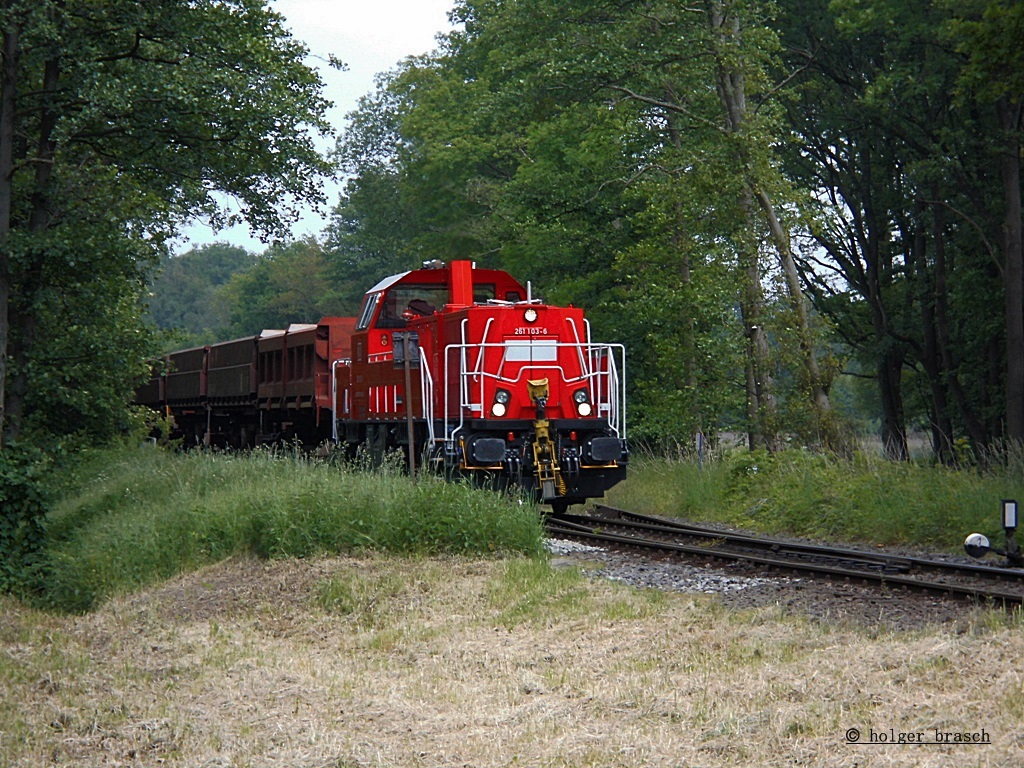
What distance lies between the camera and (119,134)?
63.9ft

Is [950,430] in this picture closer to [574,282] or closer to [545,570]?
[574,282]

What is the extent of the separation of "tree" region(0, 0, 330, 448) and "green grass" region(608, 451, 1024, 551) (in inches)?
323

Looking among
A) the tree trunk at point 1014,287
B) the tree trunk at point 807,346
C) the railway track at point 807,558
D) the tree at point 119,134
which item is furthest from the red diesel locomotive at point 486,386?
the tree trunk at point 1014,287

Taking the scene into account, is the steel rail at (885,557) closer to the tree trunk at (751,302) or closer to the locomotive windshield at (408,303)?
the locomotive windshield at (408,303)

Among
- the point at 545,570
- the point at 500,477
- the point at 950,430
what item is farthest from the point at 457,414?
the point at 950,430

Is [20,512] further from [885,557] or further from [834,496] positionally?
[834,496]

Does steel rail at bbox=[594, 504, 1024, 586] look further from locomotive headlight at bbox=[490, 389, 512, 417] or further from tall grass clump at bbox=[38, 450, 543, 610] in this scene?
tall grass clump at bbox=[38, 450, 543, 610]

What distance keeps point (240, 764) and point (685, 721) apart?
91.9 inches

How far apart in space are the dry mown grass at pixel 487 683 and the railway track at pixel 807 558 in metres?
1.85

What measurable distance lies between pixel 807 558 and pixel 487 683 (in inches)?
249

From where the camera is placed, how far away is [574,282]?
2822 centimetres

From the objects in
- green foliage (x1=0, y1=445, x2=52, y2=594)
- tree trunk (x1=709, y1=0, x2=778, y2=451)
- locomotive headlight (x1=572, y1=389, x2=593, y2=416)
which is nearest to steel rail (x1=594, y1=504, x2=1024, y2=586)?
locomotive headlight (x1=572, y1=389, x2=593, y2=416)

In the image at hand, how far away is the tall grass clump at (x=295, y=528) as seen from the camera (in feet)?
38.7

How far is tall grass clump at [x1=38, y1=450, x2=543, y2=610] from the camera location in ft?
38.7
